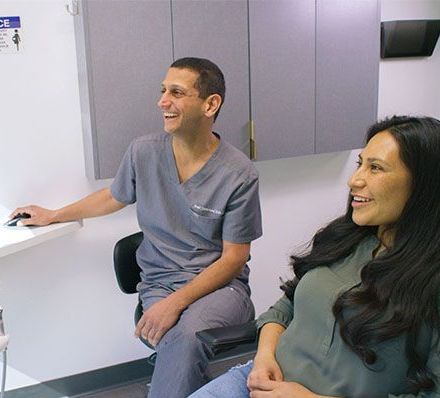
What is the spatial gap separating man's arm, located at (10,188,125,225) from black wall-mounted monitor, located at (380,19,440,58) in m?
1.63

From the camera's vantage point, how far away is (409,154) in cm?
127

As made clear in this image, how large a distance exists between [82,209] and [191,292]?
588 mm

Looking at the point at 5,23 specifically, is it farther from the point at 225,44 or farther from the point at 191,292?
the point at 191,292

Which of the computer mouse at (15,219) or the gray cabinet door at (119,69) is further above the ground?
the gray cabinet door at (119,69)

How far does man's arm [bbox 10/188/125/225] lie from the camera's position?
209cm

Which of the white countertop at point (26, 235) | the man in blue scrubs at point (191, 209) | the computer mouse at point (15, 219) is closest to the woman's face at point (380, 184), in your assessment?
the man in blue scrubs at point (191, 209)

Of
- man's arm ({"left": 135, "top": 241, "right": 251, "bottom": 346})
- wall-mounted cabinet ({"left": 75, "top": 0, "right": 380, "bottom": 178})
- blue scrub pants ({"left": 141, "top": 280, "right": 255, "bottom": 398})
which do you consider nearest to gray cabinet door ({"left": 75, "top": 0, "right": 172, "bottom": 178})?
wall-mounted cabinet ({"left": 75, "top": 0, "right": 380, "bottom": 178})

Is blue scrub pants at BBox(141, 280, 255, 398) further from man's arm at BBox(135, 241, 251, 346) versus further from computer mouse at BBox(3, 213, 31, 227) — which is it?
computer mouse at BBox(3, 213, 31, 227)

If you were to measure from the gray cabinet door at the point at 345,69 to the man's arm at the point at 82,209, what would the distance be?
1.00m

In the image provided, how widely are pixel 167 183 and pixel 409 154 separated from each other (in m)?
0.95

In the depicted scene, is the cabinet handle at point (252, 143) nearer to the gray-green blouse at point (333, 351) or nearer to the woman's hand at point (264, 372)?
the gray-green blouse at point (333, 351)

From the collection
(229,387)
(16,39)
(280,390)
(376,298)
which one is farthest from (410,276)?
(16,39)

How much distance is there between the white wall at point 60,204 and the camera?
2164mm

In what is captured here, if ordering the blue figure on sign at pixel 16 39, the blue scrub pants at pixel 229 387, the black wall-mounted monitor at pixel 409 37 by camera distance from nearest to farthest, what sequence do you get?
the blue scrub pants at pixel 229 387, the blue figure on sign at pixel 16 39, the black wall-mounted monitor at pixel 409 37
